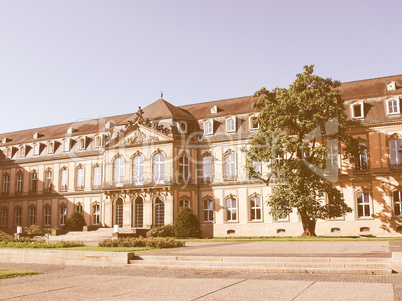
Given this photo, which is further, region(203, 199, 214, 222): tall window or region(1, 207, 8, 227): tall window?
region(1, 207, 8, 227): tall window

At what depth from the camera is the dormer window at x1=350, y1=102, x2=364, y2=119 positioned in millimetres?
38750

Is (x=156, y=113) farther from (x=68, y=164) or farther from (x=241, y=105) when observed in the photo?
(x=68, y=164)

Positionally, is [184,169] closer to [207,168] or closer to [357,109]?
[207,168]

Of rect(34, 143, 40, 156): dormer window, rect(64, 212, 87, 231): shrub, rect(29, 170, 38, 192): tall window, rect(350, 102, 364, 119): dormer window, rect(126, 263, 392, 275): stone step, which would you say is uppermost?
rect(350, 102, 364, 119): dormer window

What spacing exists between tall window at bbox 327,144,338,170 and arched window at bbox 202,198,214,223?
12.3m

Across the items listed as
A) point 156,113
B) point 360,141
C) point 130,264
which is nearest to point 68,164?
point 156,113

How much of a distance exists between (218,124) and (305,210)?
585 inches

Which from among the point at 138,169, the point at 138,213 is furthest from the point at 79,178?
the point at 138,213

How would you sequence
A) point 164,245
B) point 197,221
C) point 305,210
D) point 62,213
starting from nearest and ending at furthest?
point 164,245 < point 305,210 < point 197,221 < point 62,213

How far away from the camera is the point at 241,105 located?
4638cm

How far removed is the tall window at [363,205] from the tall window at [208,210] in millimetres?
13130

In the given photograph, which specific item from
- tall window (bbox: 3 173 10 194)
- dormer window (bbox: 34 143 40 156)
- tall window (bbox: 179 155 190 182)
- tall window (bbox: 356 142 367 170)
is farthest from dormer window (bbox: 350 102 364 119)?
tall window (bbox: 3 173 10 194)

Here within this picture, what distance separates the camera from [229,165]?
43.8m

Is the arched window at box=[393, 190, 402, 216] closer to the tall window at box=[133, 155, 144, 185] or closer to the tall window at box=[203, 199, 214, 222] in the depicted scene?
the tall window at box=[203, 199, 214, 222]
